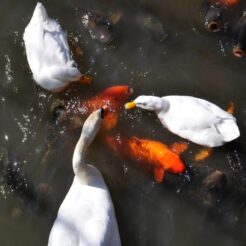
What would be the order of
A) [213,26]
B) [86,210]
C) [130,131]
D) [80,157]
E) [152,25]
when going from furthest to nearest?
[152,25]
[213,26]
[130,131]
[80,157]
[86,210]

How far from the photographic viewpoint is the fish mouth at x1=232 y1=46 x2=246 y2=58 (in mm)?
4629

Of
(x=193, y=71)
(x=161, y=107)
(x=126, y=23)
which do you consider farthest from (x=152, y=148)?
(x=126, y=23)

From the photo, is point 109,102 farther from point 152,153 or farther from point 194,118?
point 194,118

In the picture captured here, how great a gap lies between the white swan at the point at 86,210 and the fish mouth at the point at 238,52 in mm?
1195

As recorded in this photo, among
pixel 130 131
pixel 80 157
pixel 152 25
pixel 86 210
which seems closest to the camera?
pixel 86 210

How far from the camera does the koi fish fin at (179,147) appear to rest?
454cm

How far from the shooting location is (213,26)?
15.5 feet

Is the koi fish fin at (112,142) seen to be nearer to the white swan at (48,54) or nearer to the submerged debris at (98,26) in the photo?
the white swan at (48,54)

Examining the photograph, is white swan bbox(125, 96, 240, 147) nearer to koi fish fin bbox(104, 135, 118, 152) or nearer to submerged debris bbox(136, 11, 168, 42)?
koi fish fin bbox(104, 135, 118, 152)

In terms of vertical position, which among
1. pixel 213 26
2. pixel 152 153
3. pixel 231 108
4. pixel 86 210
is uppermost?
pixel 213 26

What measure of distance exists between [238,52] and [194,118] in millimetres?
751

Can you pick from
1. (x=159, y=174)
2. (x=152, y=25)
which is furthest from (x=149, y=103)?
(x=152, y=25)

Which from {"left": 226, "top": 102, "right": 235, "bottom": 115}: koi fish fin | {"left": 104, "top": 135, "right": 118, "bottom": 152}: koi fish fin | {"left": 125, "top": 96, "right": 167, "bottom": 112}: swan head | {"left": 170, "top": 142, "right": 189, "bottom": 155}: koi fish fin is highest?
{"left": 125, "top": 96, "right": 167, "bottom": 112}: swan head

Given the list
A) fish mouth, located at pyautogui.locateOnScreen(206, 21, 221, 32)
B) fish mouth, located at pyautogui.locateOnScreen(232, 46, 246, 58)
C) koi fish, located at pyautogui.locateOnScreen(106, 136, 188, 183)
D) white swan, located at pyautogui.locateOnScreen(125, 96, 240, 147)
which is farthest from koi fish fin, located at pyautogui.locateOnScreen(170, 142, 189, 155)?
fish mouth, located at pyautogui.locateOnScreen(206, 21, 221, 32)
